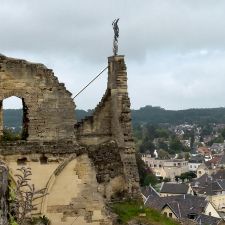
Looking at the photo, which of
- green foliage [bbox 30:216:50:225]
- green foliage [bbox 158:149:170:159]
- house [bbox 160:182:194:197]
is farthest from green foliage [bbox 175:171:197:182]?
green foliage [bbox 30:216:50:225]

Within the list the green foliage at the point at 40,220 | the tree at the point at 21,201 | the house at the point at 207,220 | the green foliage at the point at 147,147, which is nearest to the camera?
the tree at the point at 21,201

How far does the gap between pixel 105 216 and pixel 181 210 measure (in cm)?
3909

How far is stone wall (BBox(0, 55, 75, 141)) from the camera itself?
1688cm

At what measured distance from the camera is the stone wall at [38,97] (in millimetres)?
16875

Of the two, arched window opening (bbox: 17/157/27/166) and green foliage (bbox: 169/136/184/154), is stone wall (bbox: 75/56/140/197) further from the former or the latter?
green foliage (bbox: 169/136/184/154)

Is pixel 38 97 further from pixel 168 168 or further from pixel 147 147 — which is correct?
pixel 147 147

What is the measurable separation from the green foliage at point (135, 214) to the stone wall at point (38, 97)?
2815mm

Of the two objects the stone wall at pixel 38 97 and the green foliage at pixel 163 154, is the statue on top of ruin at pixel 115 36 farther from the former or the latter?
the green foliage at pixel 163 154

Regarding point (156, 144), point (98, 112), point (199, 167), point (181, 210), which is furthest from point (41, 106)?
point (156, 144)

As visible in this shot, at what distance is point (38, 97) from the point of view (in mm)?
17156

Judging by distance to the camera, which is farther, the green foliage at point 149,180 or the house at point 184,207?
the green foliage at point 149,180

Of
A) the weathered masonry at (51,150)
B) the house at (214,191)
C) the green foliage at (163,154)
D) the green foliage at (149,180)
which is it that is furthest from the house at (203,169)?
the weathered masonry at (51,150)

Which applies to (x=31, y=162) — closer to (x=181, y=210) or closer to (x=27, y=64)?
(x=27, y=64)

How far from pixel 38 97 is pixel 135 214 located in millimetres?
4652
